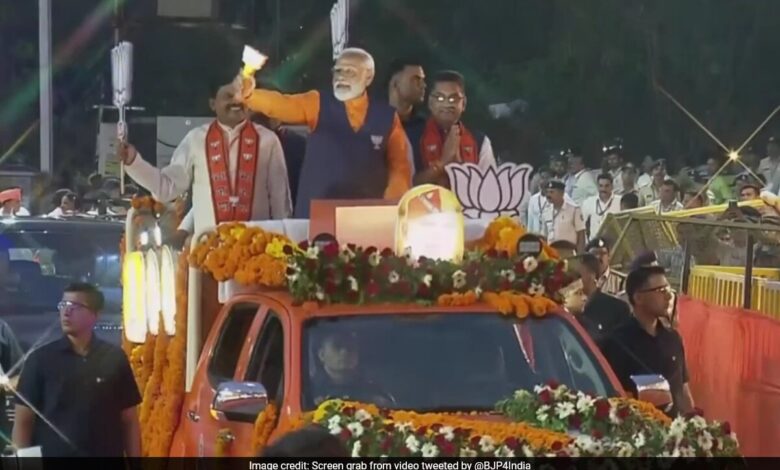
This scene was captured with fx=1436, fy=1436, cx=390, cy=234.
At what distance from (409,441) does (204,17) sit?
5182 mm

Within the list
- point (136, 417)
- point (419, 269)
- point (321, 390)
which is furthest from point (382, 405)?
point (136, 417)

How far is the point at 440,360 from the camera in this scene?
5.81m

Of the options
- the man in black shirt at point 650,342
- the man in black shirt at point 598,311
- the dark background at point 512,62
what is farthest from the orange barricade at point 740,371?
the dark background at point 512,62

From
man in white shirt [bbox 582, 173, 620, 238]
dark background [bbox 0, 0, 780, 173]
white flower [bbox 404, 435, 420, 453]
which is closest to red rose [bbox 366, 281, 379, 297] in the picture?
white flower [bbox 404, 435, 420, 453]

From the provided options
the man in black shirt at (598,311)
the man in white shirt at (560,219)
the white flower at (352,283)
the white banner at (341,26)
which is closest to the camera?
the white flower at (352,283)

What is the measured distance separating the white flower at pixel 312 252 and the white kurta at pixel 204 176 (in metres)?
1.93

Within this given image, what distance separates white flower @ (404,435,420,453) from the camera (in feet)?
16.7

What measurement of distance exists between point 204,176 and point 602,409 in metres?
3.40

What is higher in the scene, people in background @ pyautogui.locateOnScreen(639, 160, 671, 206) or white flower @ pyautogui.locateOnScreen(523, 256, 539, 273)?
people in background @ pyautogui.locateOnScreen(639, 160, 671, 206)

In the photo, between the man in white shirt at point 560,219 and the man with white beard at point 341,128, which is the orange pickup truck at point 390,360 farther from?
the man in white shirt at point 560,219

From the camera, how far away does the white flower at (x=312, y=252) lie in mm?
6059

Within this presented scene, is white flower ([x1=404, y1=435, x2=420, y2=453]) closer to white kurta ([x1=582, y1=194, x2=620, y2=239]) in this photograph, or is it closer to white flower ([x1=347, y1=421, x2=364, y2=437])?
white flower ([x1=347, y1=421, x2=364, y2=437])

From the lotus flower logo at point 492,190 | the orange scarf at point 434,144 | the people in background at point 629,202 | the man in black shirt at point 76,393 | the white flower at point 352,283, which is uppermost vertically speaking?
the orange scarf at point 434,144

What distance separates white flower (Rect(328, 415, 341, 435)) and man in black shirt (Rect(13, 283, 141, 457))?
2090 millimetres
